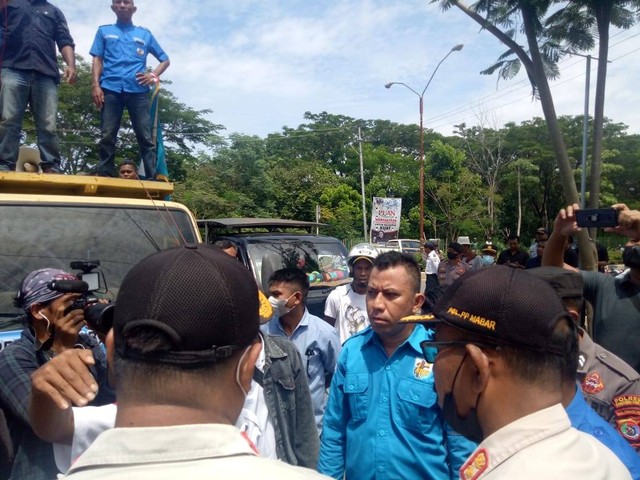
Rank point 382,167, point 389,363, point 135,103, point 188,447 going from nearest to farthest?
point 188,447
point 389,363
point 135,103
point 382,167

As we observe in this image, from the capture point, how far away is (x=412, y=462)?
258 cm

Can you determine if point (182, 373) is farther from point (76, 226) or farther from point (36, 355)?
point (76, 226)

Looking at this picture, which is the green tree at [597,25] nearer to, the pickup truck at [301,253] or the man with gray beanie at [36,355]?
the pickup truck at [301,253]

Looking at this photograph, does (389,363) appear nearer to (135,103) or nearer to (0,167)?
(0,167)

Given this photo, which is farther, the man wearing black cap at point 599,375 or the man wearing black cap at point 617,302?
the man wearing black cap at point 617,302

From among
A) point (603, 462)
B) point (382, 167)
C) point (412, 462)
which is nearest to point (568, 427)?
point (603, 462)

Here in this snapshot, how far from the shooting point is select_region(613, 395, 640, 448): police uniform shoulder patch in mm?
2449

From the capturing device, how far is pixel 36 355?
2.60 metres

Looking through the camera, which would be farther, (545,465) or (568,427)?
(568,427)

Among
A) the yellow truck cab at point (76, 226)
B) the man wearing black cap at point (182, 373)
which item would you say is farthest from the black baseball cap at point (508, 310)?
the yellow truck cab at point (76, 226)

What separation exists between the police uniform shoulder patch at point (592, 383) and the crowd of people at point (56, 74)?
13.3 feet

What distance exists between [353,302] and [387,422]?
2511 mm

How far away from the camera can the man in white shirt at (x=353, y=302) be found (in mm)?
4961

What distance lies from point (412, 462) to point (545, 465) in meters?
1.34
